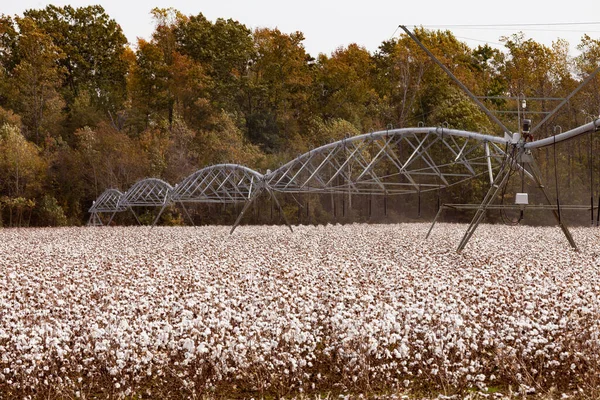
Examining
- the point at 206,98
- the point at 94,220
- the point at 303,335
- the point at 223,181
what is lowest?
the point at 94,220

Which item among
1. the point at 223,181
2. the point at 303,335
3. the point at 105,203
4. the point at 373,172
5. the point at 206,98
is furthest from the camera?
the point at 206,98

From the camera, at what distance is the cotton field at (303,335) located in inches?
311

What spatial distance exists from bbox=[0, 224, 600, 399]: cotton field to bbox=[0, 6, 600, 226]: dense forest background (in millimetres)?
39799

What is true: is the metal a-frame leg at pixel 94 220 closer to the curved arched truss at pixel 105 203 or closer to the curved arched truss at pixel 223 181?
the curved arched truss at pixel 105 203

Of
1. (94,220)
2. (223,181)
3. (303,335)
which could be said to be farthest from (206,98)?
(303,335)

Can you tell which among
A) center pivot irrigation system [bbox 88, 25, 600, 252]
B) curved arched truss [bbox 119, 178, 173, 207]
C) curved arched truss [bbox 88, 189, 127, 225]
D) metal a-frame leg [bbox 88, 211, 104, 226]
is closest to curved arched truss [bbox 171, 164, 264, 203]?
center pivot irrigation system [bbox 88, 25, 600, 252]

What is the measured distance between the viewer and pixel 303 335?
855cm

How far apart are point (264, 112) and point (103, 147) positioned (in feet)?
47.0

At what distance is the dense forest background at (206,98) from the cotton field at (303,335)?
39799mm

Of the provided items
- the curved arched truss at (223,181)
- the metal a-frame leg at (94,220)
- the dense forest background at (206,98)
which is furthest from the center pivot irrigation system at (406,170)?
the dense forest background at (206,98)

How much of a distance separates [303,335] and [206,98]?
187ft

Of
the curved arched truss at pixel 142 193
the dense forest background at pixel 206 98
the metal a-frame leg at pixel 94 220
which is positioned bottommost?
the metal a-frame leg at pixel 94 220

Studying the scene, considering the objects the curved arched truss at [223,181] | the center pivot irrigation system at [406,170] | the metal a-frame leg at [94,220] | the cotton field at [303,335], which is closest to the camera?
the cotton field at [303,335]

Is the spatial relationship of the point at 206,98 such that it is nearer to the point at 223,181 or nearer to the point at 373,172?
the point at 223,181
